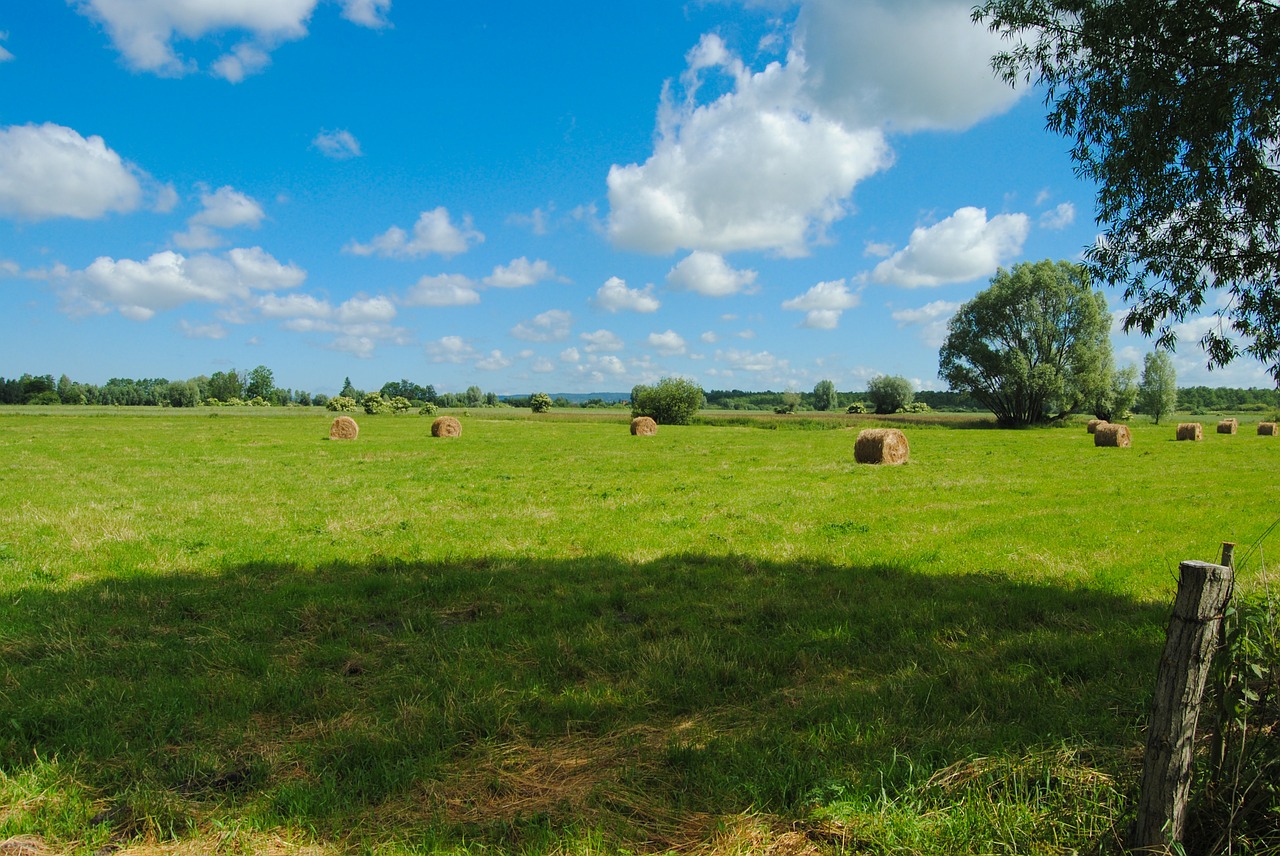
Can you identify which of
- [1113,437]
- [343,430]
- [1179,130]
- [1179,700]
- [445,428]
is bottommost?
[1179,700]

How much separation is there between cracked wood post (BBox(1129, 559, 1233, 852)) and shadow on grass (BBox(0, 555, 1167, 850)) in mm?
927

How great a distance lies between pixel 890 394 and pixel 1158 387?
35.6 meters

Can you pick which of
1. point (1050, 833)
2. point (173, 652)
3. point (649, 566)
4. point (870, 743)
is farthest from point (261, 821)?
point (649, 566)

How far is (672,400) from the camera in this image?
236ft

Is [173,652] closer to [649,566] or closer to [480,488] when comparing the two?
[649,566]

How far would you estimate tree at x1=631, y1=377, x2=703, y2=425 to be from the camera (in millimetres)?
71812

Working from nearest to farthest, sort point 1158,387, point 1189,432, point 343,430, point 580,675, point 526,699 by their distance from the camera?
point 526,699, point 580,675, point 343,430, point 1189,432, point 1158,387

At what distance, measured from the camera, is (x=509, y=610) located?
816 cm

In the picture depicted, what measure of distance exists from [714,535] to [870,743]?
25.9 ft

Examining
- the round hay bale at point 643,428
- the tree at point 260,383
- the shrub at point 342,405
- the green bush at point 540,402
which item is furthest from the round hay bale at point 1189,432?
the tree at point 260,383

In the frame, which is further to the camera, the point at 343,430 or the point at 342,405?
the point at 342,405

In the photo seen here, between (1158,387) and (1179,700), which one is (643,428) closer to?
(1179,700)

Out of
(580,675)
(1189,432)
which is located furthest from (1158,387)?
(580,675)

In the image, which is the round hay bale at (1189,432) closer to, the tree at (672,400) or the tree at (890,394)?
the tree at (672,400)
